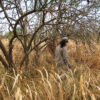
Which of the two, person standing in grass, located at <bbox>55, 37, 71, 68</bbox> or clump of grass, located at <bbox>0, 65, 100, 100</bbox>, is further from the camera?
person standing in grass, located at <bbox>55, 37, 71, 68</bbox>

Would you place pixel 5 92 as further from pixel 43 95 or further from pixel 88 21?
pixel 88 21

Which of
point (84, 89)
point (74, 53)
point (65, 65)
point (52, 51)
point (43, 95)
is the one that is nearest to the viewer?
point (43, 95)

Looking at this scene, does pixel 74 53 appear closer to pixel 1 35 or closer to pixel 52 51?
pixel 52 51

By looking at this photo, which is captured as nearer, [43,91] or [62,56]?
[43,91]

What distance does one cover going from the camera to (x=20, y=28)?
11.4 ft

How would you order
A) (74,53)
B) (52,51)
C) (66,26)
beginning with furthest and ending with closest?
(74,53) < (52,51) < (66,26)

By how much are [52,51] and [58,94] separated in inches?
102

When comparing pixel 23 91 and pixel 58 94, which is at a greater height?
pixel 23 91

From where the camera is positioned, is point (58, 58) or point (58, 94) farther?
point (58, 58)

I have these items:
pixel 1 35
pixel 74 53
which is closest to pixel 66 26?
pixel 1 35

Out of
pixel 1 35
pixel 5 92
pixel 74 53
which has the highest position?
pixel 1 35

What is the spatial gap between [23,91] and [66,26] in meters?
1.25

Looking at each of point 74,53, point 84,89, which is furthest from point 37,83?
point 74,53

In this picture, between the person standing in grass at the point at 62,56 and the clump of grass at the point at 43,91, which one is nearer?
the clump of grass at the point at 43,91
